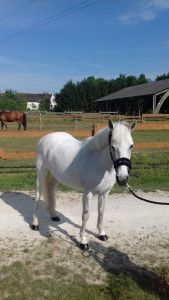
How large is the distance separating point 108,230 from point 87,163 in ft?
4.60

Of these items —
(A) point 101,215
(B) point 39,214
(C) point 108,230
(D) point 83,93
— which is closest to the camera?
(A) point 101,215

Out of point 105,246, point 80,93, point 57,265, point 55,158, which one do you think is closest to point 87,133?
point 55,158

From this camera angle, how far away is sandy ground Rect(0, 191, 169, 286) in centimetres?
320

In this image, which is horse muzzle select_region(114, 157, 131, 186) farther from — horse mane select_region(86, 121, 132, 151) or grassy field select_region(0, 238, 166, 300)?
grassy field select_region(0, 238, 166, 300)

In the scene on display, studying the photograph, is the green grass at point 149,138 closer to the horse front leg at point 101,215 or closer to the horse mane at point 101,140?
the horse front leg at point 101,215

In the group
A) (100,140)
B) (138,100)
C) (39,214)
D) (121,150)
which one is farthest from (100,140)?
(138,100)

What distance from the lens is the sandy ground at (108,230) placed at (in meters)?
3.20

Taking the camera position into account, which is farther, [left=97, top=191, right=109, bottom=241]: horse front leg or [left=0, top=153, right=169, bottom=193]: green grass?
[left=0, top=153, right=169, bottom=193]: green grass

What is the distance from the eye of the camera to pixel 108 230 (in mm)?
3949

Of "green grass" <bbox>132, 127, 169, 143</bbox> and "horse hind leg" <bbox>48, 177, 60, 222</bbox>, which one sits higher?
"green grass" <bbox>132, 127, 169, 143</bbox>

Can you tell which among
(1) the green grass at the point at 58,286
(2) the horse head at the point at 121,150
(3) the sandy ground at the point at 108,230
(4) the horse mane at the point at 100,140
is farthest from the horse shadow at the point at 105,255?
(4) the horse mane at the point at 100,140

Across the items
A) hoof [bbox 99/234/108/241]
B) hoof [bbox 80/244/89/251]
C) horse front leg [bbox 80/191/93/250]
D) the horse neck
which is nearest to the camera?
the horse neck

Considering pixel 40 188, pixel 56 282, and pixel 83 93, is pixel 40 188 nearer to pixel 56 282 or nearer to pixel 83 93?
Result: pixel 56 282

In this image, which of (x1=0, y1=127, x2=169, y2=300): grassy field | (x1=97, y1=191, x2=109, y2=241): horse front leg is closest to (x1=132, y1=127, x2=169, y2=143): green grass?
(x1=97, y1=191, x2=109, y2=241): horse front leg
